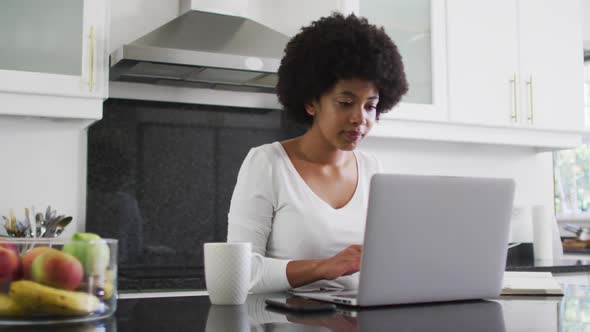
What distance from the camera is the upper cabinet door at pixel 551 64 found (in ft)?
10.5

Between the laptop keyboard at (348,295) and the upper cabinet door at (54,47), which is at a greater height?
the upper cabinet door at (54,47)

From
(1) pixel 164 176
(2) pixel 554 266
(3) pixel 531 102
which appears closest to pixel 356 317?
(1) pixel 164 176

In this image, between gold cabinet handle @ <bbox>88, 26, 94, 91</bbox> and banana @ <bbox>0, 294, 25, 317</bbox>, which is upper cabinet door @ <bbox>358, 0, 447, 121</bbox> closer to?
gold cabinet handle @ <bbox>88, 26, 94, 91</bbox>

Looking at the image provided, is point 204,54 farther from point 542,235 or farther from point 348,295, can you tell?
point 542,235

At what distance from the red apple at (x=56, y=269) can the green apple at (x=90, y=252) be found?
0.5 inches

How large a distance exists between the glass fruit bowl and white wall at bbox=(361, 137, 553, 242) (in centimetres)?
230

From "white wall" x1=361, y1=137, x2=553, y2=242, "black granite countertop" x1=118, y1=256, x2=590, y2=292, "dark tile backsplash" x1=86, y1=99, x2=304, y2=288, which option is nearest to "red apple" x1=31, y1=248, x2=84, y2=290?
"black granite countertop" x1=118, y1=256, x2=590, y2=292

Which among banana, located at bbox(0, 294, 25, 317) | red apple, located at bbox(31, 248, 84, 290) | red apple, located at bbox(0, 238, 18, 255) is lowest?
banana, located at bbox(0, 294, 25, 317)

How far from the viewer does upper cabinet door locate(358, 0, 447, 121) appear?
2.98m

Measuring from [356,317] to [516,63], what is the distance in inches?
95.8

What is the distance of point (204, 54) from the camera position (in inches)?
97.1

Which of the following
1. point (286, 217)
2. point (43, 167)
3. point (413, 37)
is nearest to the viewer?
point (286, 217)

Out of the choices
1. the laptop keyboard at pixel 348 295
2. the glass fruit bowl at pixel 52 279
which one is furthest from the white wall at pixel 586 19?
the glass fruit bowl at pixel 52 279

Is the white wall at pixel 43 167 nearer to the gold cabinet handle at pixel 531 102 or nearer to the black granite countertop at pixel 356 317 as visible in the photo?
the black granite countertop at pixel 356 317
